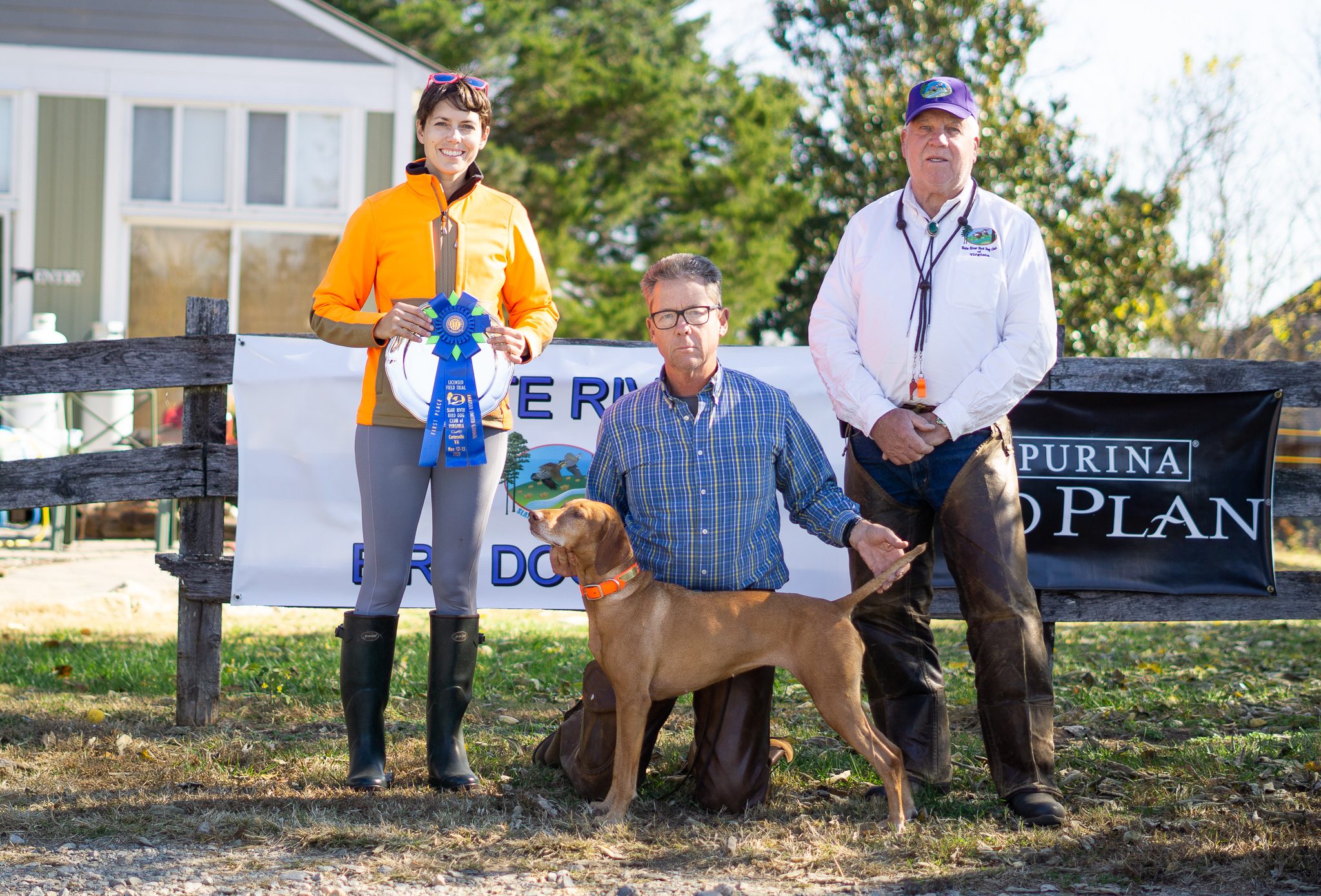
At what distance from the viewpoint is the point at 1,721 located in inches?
173

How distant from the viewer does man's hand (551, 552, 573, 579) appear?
3.37 meters

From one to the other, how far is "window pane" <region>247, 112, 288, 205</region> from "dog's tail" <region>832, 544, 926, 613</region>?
412 inches

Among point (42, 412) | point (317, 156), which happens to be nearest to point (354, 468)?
point (42, 412)

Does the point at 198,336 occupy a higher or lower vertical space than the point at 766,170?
lower

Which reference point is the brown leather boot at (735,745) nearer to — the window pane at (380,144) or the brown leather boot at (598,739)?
the brown leather boot at (598,739)

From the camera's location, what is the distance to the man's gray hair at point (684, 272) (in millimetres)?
3441

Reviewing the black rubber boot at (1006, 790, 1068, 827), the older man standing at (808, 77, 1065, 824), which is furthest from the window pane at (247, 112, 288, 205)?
the black rubber boot at (1006, 790, 1068, 827)

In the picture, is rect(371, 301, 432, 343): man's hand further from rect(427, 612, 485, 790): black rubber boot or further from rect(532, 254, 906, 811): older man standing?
rect(427, 612, 485, 790): black rubber boot

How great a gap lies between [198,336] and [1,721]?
169 centimetres

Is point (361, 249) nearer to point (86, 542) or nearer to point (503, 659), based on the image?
point (503, 659)

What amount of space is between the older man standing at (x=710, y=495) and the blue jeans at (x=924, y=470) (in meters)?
0.18

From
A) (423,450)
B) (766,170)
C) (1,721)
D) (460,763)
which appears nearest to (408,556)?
(423,450)

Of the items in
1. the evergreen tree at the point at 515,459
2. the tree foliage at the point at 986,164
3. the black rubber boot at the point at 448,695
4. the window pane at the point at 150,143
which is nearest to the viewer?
the black rubber boot at the point at 448,695

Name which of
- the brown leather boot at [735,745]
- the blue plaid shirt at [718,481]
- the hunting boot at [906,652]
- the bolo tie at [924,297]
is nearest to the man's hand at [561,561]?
the blue plaid shirt at [718,481]
